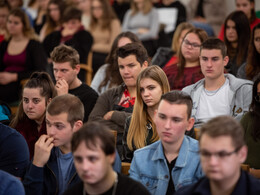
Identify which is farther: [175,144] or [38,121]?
[38,121]

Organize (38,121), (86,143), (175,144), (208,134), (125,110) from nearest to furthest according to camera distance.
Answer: (208,134) < (86,143) < (175,144) < (38,121) < (125,110)

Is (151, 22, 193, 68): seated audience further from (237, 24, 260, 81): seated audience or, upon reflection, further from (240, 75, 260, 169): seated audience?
(240, 75, 260, 169): seated audience

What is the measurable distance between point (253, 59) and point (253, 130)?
1409mm

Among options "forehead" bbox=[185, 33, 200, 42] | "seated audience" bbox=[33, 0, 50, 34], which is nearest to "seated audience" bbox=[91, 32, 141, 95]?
"forehead" bbox=[185, 33, 200, 42]

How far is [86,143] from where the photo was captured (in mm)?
2164

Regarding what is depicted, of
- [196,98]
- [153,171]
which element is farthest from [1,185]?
[196,98]

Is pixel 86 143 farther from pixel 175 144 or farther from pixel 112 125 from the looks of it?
pixel 112 125

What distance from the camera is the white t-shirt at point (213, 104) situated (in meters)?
3.71

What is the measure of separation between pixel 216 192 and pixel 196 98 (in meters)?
1.77

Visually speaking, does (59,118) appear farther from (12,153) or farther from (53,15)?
(53,15)

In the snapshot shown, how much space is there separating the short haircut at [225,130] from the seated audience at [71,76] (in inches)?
82.6

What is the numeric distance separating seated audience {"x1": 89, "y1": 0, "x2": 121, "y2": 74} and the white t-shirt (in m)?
2.80

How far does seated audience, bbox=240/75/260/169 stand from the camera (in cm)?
304

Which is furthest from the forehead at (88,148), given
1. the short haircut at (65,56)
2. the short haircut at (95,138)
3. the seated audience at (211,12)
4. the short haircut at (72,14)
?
the seated audience at (211,12)
